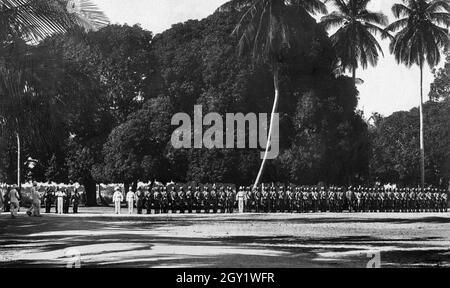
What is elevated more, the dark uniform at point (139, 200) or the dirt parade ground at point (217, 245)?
the dark uniform at point (139, 200)

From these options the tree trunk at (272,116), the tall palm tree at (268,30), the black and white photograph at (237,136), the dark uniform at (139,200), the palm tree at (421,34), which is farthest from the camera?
the palm tree at (421,34)

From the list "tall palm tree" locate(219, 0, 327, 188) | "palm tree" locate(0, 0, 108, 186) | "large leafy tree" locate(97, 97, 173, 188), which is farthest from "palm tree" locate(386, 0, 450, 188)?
"palm tree" locate(0, 0, 108, 186)

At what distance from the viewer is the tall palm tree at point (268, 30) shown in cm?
3356

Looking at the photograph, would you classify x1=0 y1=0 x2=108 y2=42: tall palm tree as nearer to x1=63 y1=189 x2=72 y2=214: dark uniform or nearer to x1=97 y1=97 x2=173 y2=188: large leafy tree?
x1=97 y1=97 x2=173 y2=188: large leafy tree

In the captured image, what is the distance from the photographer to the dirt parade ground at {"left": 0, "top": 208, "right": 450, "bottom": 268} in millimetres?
11203

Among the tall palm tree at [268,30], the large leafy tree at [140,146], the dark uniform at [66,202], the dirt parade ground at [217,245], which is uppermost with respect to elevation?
the tall palm tree at [268,30]

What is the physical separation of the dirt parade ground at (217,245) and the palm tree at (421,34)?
65.7 ft

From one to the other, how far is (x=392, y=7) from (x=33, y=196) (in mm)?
23171

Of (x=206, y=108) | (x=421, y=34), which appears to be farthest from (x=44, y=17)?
(x=421, y=34)

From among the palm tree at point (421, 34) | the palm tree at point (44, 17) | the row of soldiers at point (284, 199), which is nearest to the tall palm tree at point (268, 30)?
the row of soldiers at point (284, 199)

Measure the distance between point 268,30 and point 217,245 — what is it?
829 inches

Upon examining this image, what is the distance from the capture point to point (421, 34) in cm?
3953

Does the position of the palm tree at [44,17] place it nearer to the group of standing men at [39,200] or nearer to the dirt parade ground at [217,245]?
the dirt parade ground at [217,245]
